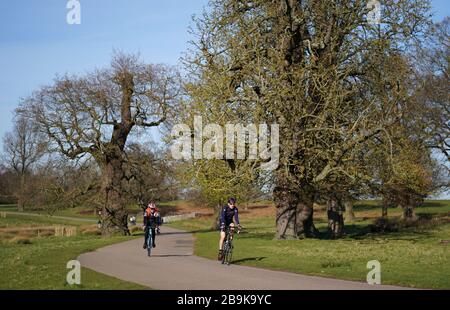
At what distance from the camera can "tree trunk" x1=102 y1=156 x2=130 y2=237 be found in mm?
37906

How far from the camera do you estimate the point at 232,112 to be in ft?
82.9

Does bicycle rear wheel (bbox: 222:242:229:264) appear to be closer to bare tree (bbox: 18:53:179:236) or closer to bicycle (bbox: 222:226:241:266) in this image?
bicycle (bbox: 222:226:241:266)

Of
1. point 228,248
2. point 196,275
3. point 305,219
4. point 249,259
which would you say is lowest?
point 249,259

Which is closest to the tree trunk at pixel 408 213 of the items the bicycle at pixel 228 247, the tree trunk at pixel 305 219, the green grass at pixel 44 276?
the tree trunk at pixel 305 219

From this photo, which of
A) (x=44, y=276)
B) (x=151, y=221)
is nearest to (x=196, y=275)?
(x=44, y=276)

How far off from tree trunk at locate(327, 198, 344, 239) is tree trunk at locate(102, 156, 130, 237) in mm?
13908

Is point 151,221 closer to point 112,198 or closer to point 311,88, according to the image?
point 311,88

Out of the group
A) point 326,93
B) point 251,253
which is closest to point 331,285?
point 251,253

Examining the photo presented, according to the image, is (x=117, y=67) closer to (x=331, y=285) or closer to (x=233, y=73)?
(x=233, y=73)

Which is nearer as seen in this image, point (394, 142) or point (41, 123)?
point (394, 142)

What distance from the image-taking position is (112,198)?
3794 centimetres

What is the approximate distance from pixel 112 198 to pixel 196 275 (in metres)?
24.8

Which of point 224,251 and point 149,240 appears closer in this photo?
point 224,251

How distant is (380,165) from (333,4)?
862 cm
